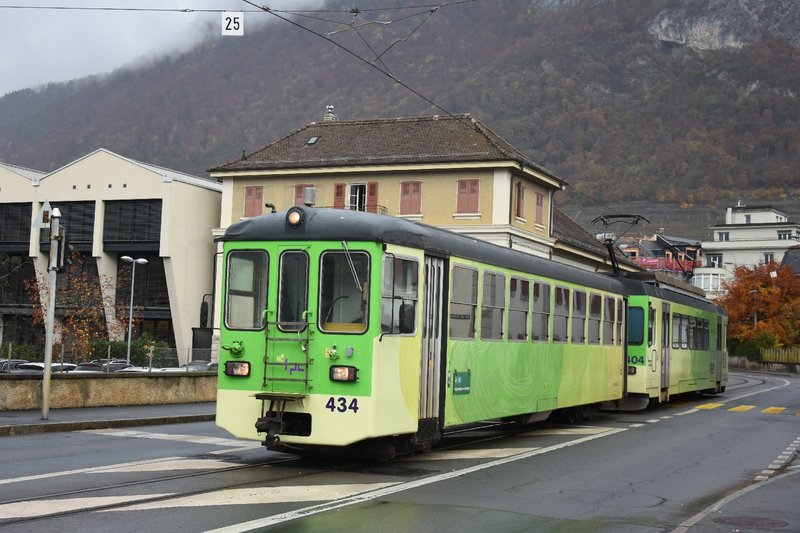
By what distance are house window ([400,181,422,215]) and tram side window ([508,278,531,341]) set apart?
39.2m

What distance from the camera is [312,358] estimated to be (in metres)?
13.2

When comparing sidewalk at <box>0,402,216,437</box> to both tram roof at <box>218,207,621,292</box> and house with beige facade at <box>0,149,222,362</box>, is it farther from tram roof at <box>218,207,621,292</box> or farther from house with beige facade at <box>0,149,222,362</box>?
house with beige facade at <box>0,149,222,362</box>

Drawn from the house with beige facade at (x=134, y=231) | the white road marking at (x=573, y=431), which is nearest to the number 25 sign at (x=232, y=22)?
the white road marking at (x=573, y=431)

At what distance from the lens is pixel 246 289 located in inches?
547

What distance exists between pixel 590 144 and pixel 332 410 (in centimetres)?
12916

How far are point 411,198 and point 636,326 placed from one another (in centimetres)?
3250

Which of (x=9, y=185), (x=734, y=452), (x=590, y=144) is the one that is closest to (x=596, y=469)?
(x=734, y=452)

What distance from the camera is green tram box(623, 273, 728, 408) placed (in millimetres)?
26031

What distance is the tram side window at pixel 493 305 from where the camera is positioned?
16.3 m

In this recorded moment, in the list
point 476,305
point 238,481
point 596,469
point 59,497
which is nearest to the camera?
point 59,497

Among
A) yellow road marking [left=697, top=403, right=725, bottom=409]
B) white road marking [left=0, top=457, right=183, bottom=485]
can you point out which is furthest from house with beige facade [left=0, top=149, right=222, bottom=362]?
white road marking [left=0, top=457, right=183, bottom=485]

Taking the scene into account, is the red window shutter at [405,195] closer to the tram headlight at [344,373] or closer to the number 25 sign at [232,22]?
the number 25 sign at [232,22]

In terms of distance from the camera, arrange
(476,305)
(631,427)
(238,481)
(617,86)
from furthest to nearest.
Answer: (617,86)
(631,427)
(476,305)
(238,481)

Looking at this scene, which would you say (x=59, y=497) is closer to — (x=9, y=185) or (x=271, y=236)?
(x=271, y=236)
